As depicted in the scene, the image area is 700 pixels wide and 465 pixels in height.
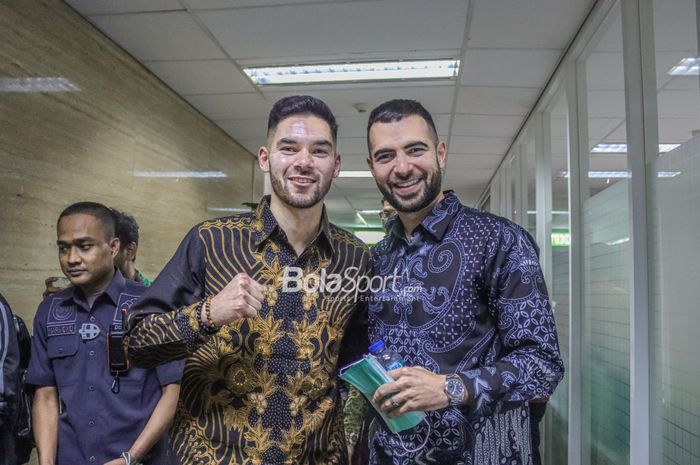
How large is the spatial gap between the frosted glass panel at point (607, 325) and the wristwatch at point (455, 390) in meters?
1.60

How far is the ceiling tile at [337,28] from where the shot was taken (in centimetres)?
290

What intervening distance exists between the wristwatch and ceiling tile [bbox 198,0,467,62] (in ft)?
7.51

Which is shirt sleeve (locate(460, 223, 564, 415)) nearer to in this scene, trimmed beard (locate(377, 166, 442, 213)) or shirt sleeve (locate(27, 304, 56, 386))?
trimmed beard (locate(377, 166, 442, 213))

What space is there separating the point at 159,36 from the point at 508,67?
7.38ft

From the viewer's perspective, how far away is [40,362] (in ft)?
5.81

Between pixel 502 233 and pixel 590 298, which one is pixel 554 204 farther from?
pixel 502 233

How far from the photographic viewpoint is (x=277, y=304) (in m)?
1.29

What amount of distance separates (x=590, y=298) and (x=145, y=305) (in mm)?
2597

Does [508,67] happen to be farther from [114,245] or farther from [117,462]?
[117,462]

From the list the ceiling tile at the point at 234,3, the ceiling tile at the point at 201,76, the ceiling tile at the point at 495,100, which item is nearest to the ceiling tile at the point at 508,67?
the ceiling tile at the point at 495,100

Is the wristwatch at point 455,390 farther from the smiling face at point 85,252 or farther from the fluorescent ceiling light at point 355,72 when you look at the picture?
the fluorescent ceiling light at point 355,72

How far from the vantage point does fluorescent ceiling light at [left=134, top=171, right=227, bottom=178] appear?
12.6 feet

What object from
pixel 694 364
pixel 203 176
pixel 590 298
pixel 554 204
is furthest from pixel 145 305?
pixel 203 176

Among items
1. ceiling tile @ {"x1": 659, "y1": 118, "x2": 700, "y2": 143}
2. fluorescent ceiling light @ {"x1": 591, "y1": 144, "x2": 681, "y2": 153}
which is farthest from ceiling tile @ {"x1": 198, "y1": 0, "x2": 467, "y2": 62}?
ceiling tile @ {"x1": 659, "y1": 118, "x2": 700, "y2": 143}
